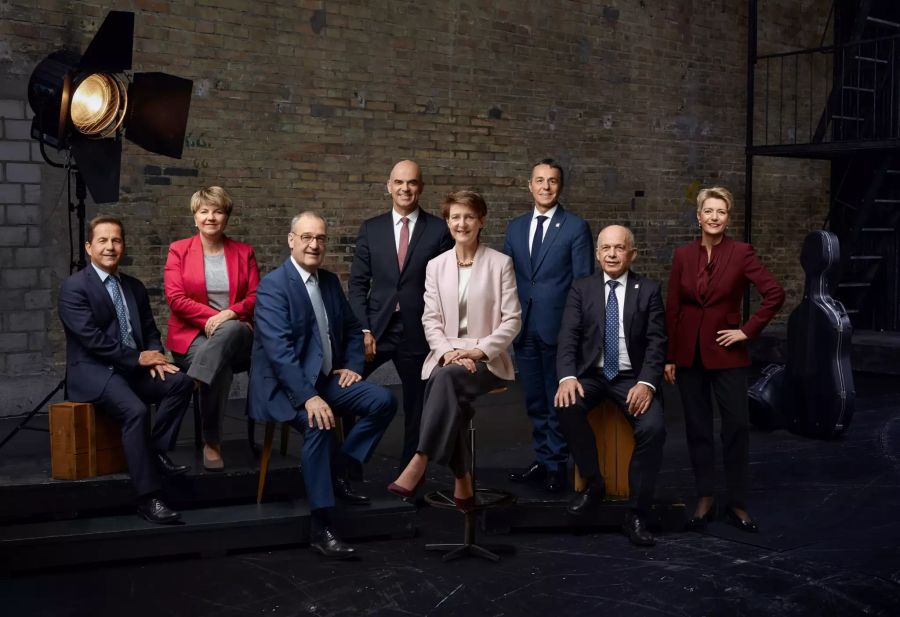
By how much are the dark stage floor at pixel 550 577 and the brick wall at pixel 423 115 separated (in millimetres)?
2815

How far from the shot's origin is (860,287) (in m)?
10.2

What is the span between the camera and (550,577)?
12.6 feet

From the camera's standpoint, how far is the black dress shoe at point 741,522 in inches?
173

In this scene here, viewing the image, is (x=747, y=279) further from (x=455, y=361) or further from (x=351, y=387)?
(x=351, y=387)

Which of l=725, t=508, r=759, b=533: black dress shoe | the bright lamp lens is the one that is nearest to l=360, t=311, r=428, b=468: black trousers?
l=725, t=508, r=759, b=533: black dress shoe

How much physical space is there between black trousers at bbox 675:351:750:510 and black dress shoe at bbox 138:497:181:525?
2.10 meters

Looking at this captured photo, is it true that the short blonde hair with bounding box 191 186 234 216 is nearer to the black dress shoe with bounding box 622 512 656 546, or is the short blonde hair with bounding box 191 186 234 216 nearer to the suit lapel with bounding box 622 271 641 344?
the suit lapel with bounding box 622 271 641 344

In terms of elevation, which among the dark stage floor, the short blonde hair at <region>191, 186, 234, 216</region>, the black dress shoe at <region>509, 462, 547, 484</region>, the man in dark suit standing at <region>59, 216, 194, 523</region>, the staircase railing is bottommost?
the dark stage floor

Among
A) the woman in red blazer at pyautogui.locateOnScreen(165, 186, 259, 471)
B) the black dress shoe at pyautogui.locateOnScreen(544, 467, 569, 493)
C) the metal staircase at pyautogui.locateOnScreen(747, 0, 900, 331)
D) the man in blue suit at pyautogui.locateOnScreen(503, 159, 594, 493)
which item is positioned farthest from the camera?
the metal staircase at pyautogui.locateOnScreen(747, 0, 900, 331)

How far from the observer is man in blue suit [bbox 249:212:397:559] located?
4074mm

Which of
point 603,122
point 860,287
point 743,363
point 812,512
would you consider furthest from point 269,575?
point 860,287

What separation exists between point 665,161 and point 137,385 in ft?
21.8

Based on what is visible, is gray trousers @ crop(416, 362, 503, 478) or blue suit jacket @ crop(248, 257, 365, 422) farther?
blue suit jacket @ crop(248, 257, 365, 422)

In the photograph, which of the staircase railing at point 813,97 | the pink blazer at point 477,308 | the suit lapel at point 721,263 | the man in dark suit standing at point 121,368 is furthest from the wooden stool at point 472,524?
the staircase railing at point 813,97
